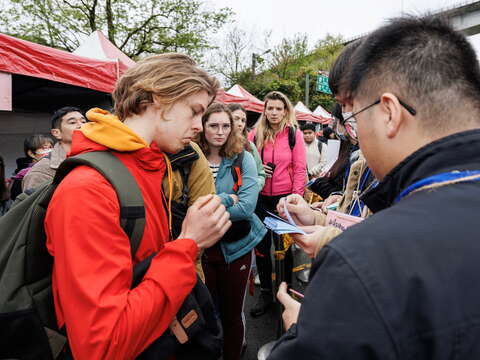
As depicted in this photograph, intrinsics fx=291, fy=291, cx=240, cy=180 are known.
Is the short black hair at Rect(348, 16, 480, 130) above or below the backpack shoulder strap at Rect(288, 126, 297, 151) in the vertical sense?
above

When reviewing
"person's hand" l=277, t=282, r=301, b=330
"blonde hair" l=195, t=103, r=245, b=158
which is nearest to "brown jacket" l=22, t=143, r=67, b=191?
"blonde hair" l=195, t=103, r=245, b=158

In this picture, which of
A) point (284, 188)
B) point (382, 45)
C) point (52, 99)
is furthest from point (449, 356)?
point (52, 99)

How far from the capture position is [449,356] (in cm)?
53

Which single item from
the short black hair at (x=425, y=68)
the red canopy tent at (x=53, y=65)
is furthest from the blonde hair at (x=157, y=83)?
the red canopy tent at (x=53, y=65)

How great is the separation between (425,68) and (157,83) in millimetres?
958

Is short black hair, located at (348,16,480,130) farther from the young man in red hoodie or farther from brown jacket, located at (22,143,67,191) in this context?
brown jacket, located at (22,143,67,191)

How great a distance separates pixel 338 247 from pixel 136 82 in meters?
1.07

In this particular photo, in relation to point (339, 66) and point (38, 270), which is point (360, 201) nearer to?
point (339, 66)

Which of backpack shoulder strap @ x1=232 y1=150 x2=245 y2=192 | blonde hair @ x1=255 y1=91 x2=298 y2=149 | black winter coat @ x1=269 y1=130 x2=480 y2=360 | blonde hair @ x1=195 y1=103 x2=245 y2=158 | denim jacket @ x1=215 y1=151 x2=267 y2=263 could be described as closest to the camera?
black winter coat @ x1=269 y1=130 x2=480 y2=360

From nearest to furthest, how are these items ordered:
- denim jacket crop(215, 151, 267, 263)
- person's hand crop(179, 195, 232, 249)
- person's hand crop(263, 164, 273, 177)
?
person's hand crop(179, 195, 232, 249)
denim jacket crop(215, 151, 267, 263)
person's hand crop(263, 164, 273, 177)

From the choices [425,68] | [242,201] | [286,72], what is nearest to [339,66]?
[425,68]

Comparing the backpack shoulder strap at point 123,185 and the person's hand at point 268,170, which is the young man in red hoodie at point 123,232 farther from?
the person's hand at point 268,170

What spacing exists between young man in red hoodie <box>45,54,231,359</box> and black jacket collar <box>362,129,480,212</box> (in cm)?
73

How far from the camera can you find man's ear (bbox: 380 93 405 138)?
82cm
